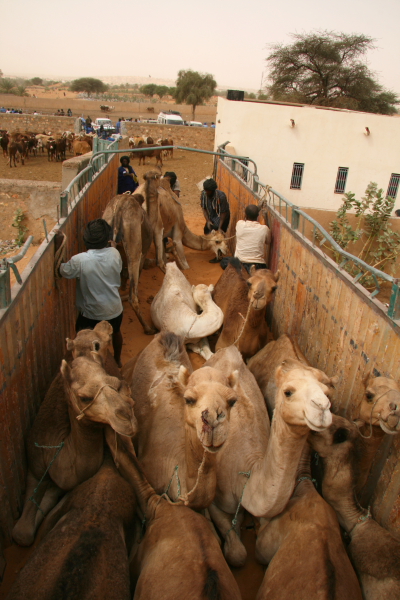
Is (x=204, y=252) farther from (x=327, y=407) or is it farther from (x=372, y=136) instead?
(x=372, y=136)

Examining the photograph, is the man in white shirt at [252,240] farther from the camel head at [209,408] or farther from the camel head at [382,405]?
the camel head at [209,408]

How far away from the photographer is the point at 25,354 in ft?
13.2

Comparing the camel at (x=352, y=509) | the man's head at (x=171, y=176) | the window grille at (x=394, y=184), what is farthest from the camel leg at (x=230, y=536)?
the window grille at (x=394, y=184)

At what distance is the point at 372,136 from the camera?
19188 mm

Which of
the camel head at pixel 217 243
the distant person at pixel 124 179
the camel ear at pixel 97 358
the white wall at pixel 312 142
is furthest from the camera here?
the white wall at pixel 312 142

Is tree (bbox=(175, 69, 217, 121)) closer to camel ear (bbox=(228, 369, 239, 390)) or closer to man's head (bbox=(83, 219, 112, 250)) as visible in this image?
man's head (bbox=(83, 219, 112, 250))

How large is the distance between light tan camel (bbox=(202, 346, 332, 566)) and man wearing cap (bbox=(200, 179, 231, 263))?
597 cm

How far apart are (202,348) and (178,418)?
233 centimetres

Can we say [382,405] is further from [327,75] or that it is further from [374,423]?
[327,75]

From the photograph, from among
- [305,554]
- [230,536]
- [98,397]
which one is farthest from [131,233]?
[305,554]

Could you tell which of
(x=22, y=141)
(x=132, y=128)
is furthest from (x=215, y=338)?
(x=132, y=128)

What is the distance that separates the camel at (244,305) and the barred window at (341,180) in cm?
1433

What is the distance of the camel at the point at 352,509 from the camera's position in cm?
327

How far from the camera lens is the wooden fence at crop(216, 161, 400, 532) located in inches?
143
